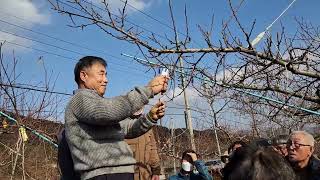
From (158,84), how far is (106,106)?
1.14 ft

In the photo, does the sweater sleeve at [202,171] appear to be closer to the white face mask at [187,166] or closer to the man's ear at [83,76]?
the white face mask at [187,166]

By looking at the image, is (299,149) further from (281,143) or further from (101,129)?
(101,129)

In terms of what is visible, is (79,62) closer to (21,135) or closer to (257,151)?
(257,151)

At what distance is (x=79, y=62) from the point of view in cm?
267

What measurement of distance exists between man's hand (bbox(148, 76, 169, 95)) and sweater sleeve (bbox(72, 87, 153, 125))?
45 millimetres

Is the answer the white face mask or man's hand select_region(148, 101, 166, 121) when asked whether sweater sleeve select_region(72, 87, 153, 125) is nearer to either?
man's hand select_region(148, 101, 166, 121)

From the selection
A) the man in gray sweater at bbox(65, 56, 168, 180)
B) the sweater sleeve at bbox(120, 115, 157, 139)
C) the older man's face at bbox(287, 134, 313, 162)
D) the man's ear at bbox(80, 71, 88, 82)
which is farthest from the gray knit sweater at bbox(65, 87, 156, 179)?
the older man's face at bbox(287, 134, 313, 162)

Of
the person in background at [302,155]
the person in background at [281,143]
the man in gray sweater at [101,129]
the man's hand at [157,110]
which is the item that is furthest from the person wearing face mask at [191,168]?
the man in gray sweater at [101,129]

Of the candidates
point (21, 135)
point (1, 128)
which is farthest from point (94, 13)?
point (1, 128)

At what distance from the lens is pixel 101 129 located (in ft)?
8.06

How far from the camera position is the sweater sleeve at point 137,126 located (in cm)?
275

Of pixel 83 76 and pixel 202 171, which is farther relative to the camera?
pixel 202 171

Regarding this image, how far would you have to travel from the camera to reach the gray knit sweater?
7.71 feet

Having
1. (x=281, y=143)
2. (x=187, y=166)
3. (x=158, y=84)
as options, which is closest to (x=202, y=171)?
(x=187, y=166)
